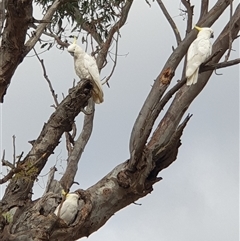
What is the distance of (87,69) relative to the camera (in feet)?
14.2

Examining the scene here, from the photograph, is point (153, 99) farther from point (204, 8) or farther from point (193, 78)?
point (204, 8)

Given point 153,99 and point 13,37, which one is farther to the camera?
point 153,99

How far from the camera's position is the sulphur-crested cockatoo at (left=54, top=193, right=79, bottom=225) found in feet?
10.8

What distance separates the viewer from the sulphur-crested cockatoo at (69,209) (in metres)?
3.29

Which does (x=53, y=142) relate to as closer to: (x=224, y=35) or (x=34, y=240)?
(x=34, y=240)

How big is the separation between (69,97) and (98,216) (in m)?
0.80

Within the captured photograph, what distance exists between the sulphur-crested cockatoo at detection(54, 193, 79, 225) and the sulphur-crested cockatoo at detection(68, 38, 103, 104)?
0.87 metres

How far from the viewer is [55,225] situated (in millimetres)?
3219

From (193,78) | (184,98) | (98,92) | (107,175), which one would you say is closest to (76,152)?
(98,92)

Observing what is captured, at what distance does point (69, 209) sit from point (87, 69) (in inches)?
53.9

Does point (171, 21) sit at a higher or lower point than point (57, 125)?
higher

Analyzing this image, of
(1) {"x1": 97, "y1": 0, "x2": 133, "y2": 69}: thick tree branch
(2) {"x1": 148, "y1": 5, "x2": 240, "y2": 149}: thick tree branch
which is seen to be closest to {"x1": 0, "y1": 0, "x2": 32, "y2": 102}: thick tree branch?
(2) {"x1": 148, "y1": 5, "x2": 240, "y2": 149}: thick tree branch

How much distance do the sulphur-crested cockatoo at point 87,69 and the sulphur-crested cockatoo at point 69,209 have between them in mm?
866

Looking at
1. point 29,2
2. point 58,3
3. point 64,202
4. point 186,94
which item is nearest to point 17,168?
point 29,2
